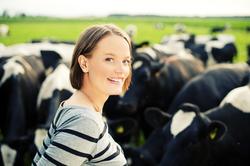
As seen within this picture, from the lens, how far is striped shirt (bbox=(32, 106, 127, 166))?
1.33m

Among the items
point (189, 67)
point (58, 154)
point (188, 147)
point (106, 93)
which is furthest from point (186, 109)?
point (189, 67)

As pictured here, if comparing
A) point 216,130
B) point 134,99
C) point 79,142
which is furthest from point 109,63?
point 134,99

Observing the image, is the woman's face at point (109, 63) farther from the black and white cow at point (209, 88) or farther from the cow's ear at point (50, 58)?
the cow's ear at point (50, 58)

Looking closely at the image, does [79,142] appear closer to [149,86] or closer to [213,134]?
[213,134]

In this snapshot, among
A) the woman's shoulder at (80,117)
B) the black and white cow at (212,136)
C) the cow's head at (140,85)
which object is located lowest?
the cow's head at (140,85)

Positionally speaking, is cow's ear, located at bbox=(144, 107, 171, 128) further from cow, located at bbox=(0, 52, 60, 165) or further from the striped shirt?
the striped shirt

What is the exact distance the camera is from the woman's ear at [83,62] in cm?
150

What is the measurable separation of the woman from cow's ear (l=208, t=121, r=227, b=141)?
6.34 ft

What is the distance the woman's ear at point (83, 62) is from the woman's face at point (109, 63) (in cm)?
1

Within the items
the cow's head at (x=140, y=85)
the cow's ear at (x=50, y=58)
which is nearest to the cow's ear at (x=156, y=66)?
the cow's head at (x=140, y=85)

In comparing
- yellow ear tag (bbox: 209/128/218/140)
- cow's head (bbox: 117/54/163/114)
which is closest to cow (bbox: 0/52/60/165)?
cow's head (bbox: 117/54/163/114)

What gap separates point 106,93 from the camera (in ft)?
5.07

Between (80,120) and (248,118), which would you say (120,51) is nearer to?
(80,120)

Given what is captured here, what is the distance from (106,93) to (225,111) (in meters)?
2.60
